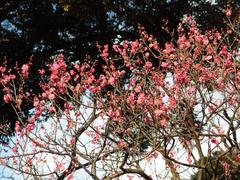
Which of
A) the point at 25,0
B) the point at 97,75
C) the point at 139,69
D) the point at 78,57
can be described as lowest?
the point at 139,69

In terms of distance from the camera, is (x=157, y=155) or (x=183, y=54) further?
(x=157, y=155)

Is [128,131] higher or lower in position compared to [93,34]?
lower

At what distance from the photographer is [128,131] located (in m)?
7.84

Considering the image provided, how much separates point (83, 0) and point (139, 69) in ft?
6.89

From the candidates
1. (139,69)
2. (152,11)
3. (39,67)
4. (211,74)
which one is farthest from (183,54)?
(39,67)

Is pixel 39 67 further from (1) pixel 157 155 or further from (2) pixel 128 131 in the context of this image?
(2) pixel 128 131

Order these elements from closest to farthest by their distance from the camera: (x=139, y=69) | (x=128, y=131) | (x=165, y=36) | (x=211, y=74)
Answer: (x=128, y=131), (x=211, y=74), (x=139, y=69), (x=165, y=36)

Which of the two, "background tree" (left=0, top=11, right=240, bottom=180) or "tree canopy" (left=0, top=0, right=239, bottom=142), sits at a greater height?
"tree canopy" (left=0, top=0, right=239, bottom=142)

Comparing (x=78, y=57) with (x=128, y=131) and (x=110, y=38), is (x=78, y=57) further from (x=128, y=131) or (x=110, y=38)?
(x=128, y=131)

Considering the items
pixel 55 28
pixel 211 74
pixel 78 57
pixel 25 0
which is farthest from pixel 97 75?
pixel 211 74

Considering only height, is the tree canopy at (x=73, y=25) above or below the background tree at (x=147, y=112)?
above

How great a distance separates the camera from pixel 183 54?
9.20 m

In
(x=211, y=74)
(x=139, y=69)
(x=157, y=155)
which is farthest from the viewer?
(x=139, y=69)

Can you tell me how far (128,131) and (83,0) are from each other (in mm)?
3772
